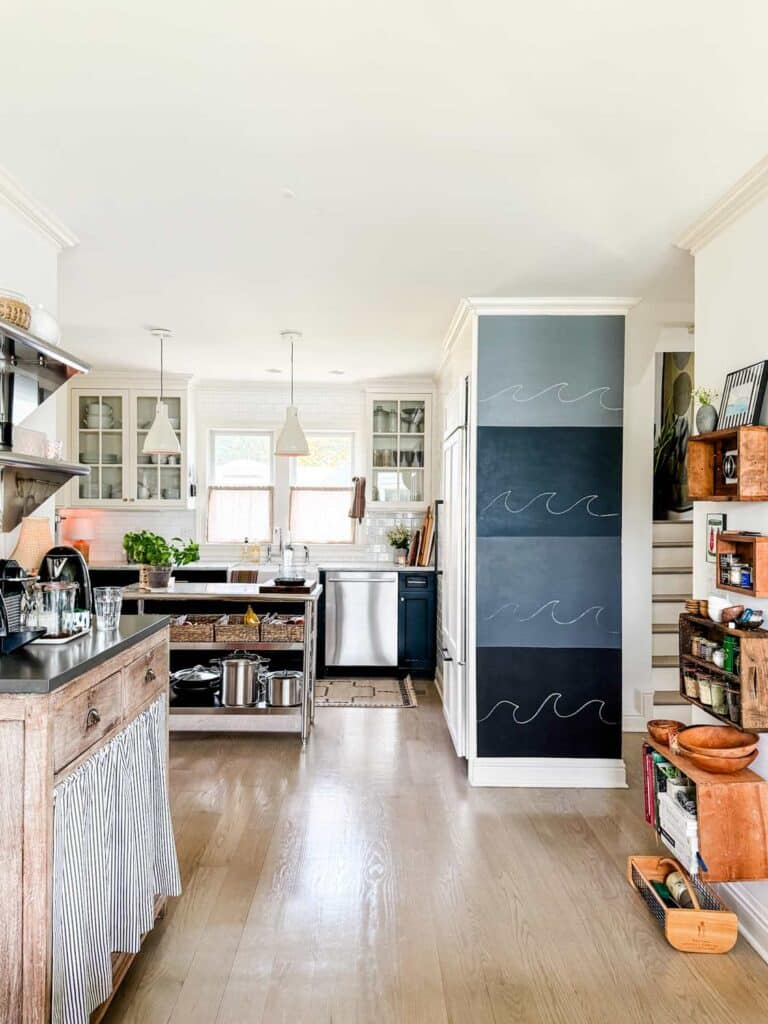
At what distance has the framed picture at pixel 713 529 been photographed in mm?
2994

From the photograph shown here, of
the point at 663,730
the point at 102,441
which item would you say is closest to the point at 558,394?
the point at 663,730

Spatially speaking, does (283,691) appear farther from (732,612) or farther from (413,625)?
(732,612)

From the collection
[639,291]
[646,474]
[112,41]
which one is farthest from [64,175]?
[646,474]

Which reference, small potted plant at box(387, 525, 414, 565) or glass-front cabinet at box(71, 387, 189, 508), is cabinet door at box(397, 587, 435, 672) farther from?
glass-front cabinet at box(71, 387, 189, 508)

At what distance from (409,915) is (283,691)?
2175 mm

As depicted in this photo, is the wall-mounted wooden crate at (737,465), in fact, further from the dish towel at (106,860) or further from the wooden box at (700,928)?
the dish towel at (106,860)

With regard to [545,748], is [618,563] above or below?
above

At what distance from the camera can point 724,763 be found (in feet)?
8.61

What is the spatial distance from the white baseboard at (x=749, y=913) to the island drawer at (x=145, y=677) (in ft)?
7.40

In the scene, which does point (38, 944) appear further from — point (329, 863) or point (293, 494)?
point (293, 494)

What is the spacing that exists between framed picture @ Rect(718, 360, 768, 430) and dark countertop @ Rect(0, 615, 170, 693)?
2.24 m

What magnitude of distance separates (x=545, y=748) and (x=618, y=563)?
1.10 metres

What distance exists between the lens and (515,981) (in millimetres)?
2379

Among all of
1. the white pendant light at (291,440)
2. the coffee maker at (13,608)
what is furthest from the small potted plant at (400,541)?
the coffee maker at (13,608)
